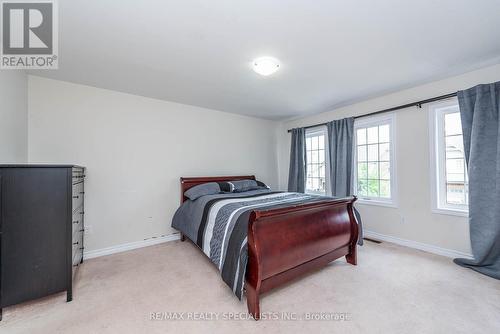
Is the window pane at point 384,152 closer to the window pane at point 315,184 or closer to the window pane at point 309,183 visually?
the window pane at point 315,184

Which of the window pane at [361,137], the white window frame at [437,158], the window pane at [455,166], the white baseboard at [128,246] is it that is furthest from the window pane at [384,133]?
the white baseboard at [128,246]

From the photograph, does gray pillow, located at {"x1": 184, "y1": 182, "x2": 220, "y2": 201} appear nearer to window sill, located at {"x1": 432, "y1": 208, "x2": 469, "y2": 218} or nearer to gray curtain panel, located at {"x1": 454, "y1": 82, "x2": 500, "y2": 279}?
window sill, located at {"x1": 432, "y1": 208, "x2": 469, "y2": 218}

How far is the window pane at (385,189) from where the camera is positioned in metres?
3.25

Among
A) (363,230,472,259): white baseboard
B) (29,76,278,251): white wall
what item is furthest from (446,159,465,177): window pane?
(29,76,278,251): white wall

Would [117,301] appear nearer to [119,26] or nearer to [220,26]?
[119,26]

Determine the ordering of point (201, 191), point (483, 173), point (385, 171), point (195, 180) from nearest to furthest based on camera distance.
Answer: point (483, 173), point (201, 191), point (385, 171), point (195, 180)

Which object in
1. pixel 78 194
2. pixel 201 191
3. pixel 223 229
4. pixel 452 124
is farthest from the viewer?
pixel 201 191

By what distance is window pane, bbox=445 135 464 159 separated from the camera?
2623mm

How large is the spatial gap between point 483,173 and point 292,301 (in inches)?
98.0

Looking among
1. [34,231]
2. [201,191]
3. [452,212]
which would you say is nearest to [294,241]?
[201,191]

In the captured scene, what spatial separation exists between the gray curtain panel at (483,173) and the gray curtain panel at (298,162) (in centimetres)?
240

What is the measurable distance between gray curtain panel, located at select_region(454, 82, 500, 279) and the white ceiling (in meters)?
0.43

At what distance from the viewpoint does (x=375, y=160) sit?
11.2 feet

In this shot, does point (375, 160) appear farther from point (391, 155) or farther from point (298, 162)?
point (298, 162)
